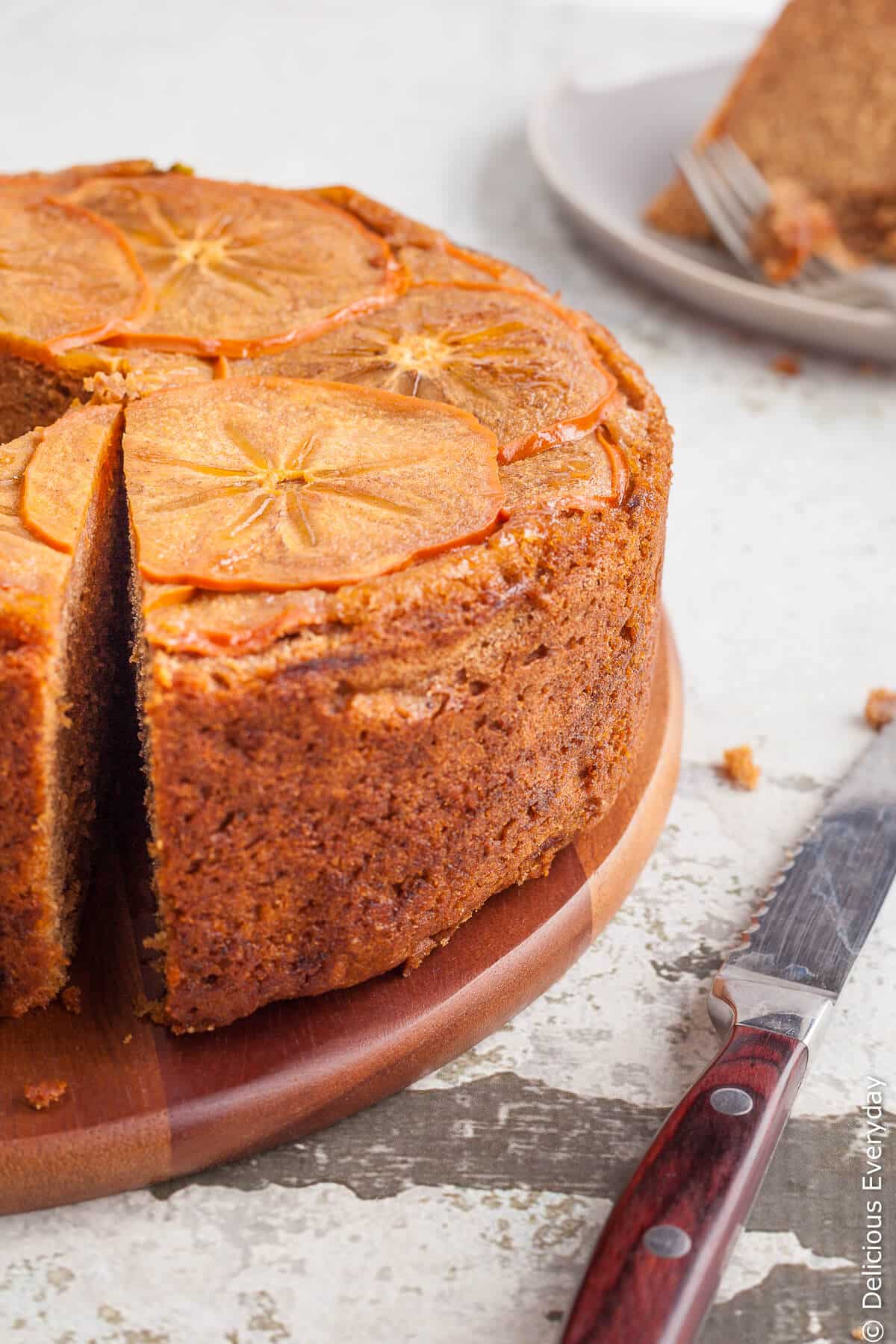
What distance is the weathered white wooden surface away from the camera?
2.20m

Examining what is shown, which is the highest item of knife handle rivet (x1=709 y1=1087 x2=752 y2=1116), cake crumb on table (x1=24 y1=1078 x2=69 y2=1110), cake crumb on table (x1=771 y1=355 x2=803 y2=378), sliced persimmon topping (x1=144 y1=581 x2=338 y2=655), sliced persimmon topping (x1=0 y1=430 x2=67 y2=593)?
sliced persimmon topping (x1=144 y1=581 x2=338 y2=655)

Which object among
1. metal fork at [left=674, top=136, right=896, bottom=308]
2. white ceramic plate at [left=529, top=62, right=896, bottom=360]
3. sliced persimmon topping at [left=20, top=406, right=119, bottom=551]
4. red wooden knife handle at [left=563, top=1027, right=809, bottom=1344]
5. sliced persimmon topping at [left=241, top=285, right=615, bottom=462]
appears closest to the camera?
red wooden knife handle at [left=563, top=1027, right=809, bottom=1344]

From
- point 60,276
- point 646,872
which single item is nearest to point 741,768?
point 646,872

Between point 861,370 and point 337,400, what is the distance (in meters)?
2.45

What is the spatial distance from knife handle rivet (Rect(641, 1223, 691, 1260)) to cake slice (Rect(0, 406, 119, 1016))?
1.03 m

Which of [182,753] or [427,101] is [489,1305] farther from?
[427,101]

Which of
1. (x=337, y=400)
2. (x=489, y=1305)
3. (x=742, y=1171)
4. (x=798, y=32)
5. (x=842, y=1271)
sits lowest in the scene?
(x=489, y=1305)

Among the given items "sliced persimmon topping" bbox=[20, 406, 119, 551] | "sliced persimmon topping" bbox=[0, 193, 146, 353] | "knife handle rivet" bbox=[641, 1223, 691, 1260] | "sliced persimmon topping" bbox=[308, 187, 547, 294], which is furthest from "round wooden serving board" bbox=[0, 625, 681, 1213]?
"sliced persimmon topping" bbox=[308, 187, 547, 294]

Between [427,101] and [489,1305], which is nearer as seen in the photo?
[489,1305]

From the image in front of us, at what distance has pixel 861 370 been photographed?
4.68 m

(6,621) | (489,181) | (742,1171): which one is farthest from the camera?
(489,181)

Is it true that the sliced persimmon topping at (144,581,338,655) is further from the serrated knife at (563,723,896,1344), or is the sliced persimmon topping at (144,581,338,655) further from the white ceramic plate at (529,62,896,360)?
the white ceramic plate at (529,62,896,360)

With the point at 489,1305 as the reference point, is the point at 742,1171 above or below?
above

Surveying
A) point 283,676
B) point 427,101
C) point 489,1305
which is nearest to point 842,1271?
point 489,1305
